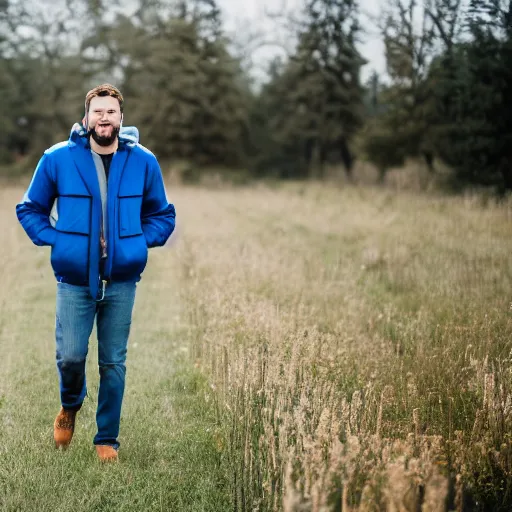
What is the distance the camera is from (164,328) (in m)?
7.27

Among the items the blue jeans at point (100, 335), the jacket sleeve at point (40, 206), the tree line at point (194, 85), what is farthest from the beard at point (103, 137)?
the tree line at point (194, 85)

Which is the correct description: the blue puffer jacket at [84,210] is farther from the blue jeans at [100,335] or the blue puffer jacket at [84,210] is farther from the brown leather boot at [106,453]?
the brown leather boot at [106,453]

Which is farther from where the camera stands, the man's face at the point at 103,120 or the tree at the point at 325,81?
the tree at the point at 325,81

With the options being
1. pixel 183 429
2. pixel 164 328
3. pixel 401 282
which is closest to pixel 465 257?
pixel 401 282

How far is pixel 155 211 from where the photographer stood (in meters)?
3.95

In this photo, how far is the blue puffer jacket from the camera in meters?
3.54

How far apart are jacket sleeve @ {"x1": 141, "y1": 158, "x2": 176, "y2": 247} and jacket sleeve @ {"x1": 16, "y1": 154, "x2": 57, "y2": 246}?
57 centimetres

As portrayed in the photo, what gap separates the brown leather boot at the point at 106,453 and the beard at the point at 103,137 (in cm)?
194

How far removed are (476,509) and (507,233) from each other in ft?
26.0

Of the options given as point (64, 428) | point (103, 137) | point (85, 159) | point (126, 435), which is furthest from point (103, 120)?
point (126, 435)

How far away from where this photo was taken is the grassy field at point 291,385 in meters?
3.27

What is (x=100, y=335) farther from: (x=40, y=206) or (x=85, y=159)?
(x=85, y=159)

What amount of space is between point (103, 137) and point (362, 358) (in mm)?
2884

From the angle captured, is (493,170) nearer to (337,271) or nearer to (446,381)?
(337,271)
